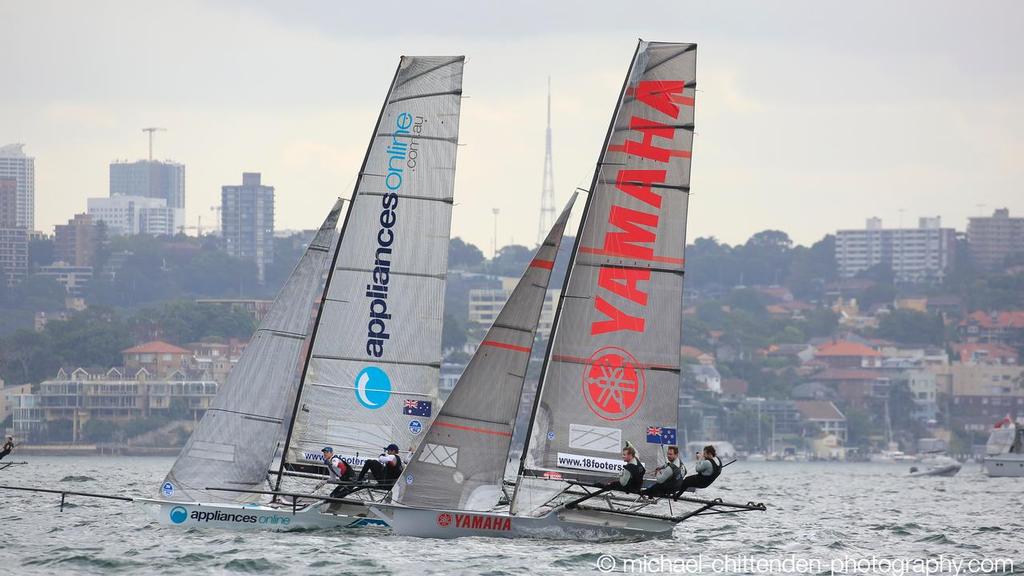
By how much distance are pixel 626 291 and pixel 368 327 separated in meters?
4.21

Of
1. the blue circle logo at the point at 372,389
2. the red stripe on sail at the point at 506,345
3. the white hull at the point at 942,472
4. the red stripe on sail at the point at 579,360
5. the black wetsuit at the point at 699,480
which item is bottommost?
the white hull at the point at 942,472

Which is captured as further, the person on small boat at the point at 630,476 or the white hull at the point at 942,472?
the white hull at the point at 942,472

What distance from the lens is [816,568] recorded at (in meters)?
24.5

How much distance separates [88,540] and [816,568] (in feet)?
32.1

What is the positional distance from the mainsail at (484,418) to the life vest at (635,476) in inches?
64.6

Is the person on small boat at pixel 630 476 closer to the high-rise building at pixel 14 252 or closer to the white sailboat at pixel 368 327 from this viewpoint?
the white sailboat at pixel 368 327

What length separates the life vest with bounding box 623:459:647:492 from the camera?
81.0 ft

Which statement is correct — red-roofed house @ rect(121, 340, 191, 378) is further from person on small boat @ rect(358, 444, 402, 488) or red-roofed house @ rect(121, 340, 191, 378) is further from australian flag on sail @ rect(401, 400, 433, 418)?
person on small boat @ rect(358, 444, 402, 488)

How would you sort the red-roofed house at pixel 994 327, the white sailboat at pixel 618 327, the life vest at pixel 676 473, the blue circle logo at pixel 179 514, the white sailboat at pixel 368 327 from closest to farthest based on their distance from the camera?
1. the life vest at pixel 676 473
2. the white sailboat at pixel 618 327
3. the blue circle logo at pixel 179 514
4. the white sailboat at pixel 368 327
5. the red-roofed house at pixel 994 327

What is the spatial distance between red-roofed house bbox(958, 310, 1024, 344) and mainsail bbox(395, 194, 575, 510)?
563 feet

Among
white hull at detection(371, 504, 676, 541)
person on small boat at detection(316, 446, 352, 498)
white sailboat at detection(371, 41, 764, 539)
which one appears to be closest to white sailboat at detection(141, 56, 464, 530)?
person on small boat at detection(316, 446, 352, 498)

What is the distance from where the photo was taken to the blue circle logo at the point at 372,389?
1083 inches

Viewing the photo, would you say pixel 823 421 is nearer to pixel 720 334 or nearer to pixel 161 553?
pixel 720 334

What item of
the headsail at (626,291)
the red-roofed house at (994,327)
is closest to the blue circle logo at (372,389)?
the headsail at (626,291)
